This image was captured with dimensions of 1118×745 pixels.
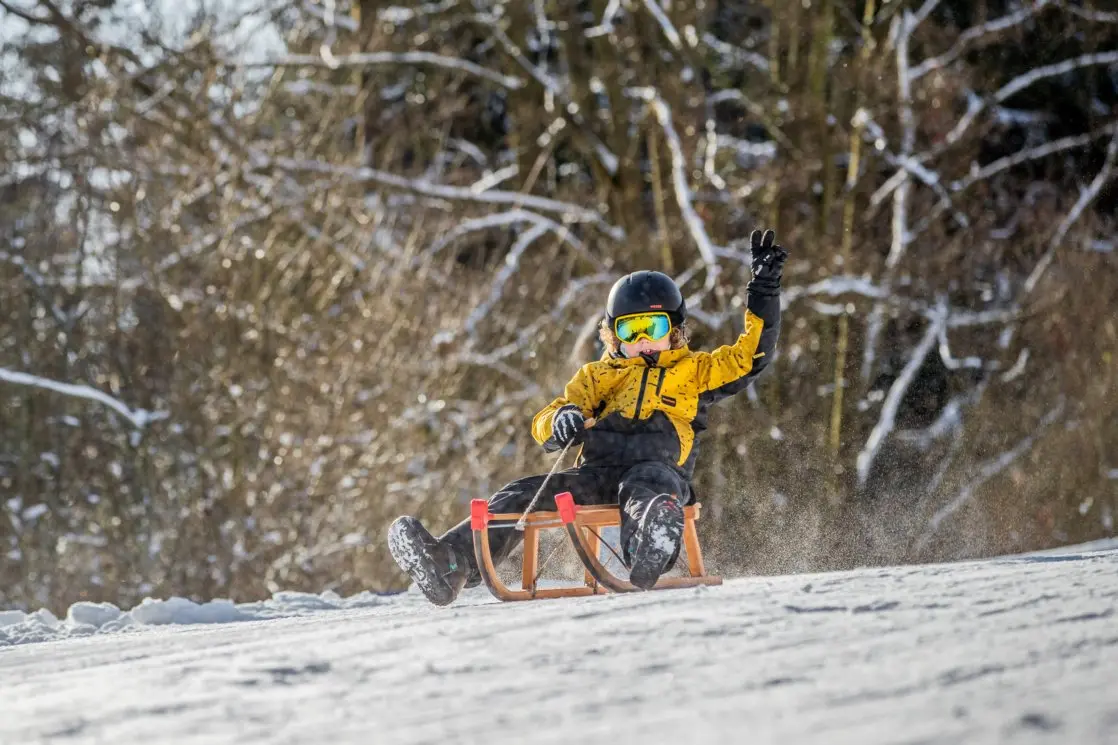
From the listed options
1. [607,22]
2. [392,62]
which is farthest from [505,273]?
[607,22]

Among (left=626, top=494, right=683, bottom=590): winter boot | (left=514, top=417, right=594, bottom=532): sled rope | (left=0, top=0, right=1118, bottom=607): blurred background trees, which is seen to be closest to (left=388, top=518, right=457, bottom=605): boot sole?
(left=514, top=417, right=594, bottom=532): sled rope

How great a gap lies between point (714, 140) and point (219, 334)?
4.87 meters

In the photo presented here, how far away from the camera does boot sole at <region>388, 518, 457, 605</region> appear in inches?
208

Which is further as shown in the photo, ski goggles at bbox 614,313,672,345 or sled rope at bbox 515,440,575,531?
ski goggles at bbox 614,313,672,345

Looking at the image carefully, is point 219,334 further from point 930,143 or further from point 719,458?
point 930,143

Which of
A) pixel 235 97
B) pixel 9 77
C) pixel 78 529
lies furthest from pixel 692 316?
pixel 9 77

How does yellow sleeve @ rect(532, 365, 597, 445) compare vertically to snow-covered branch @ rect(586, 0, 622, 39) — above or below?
below

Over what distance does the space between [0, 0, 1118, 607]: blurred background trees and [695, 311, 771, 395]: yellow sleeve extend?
18.3 ft

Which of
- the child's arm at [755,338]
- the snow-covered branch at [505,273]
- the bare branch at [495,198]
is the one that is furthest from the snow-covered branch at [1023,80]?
the child's arm at [755,338]

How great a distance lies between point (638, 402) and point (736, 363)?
1.26 ft

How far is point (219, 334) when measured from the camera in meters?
11.7

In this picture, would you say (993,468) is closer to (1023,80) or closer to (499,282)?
(1023,80)

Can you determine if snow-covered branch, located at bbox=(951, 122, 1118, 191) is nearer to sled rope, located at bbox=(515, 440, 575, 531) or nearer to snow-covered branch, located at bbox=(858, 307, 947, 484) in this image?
snow-covered branch, located at bbox=(858, 307, 947, 484)

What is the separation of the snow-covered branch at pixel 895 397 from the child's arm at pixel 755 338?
7.84 metres
